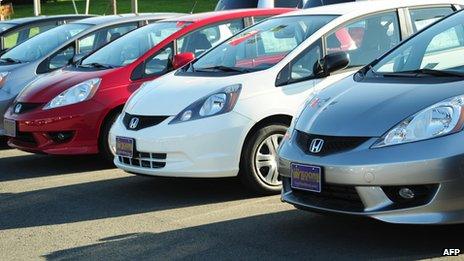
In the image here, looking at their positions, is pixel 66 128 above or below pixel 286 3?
below

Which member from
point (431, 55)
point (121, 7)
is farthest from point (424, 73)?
point (121, 7)

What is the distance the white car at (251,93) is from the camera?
260 inches

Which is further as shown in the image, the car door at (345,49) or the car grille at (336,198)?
the car door at (345,49)

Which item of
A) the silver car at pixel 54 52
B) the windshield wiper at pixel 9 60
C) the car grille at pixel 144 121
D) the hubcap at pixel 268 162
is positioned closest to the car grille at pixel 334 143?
the hubcap at pixel 268 162

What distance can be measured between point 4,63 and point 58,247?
18.8ft

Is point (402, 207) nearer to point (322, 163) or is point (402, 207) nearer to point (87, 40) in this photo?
point (322, 163)

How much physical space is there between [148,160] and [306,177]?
2032 millimetres

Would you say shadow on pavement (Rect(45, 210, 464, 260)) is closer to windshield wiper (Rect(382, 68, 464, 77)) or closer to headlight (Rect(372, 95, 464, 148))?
headlight (Rect(372, 95, 464, 148))

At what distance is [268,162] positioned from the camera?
22.2 ft

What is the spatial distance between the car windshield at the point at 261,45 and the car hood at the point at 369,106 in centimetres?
159

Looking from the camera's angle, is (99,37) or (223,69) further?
(99,37)

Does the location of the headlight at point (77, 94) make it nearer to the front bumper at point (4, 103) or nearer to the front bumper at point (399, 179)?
the front bumper at point (4, 103)

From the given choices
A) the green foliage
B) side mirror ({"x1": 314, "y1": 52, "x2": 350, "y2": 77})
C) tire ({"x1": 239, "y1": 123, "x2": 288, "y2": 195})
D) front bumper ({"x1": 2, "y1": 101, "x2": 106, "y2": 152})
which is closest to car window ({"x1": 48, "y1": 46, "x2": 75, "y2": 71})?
front bumper ({"x1": 2, "y1": 101, "x2": 106, "y2": 152})

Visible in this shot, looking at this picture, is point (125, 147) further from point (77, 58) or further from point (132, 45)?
point (77, 58)
